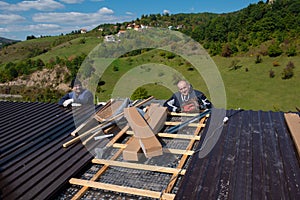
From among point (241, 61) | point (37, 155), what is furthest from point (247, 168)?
point (241, 61)

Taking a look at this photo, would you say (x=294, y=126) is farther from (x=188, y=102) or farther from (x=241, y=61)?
(x=241, y=61)

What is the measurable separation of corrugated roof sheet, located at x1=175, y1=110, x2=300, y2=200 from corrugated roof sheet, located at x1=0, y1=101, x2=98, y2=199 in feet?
5.45

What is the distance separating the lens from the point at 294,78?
24312 millimetres

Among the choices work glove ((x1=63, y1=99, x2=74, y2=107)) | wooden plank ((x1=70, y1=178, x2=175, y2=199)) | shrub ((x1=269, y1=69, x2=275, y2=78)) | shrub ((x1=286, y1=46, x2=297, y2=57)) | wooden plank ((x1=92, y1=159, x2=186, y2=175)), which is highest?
shrub ((x1=286, y1=46, x2=297, y2=57))

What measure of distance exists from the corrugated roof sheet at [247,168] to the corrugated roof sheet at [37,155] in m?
1.66

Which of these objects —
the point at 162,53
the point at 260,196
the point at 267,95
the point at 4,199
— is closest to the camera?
the point at 260,196

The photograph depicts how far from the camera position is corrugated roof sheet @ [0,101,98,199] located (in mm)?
3020

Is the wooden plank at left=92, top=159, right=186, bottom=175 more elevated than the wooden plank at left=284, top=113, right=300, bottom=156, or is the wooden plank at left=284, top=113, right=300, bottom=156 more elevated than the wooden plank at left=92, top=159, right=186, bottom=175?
the wooden plank at left=284, top=113, right=300, bottom=156

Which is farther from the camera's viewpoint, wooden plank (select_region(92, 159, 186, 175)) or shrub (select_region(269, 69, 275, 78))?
shrub (select_region(269, 69, 275, 78))

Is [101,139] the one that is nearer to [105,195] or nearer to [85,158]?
[85,158]

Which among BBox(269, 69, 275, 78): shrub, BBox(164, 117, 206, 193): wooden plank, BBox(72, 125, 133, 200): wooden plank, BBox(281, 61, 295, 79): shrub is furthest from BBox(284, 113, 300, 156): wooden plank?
BBox(269, 69, 275, 78): shrub

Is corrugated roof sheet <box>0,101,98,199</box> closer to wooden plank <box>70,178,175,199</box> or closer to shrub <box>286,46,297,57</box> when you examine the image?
wooden plank <box>70,178,175,199</box>

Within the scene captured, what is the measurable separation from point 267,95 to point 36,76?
29.1 meters

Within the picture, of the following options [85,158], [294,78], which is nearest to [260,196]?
[85,158]
